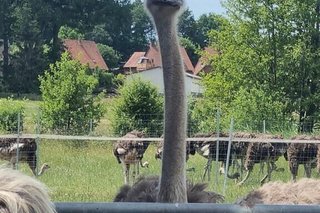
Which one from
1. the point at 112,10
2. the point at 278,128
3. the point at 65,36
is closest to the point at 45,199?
the point at 278,128

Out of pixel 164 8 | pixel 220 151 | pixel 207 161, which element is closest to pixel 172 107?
pixel 164 8

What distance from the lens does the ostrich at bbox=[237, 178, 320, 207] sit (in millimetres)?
3740

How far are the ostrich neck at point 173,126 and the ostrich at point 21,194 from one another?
170 centimetres

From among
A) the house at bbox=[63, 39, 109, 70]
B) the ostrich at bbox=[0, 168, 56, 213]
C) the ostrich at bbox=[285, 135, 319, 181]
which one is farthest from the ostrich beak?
the house at bbox=[63, 39, 109, 70]

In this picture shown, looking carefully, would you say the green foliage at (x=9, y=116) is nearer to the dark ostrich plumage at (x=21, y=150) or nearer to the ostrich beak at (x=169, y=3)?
the dark ostrich plumage at (x=21, y=150)

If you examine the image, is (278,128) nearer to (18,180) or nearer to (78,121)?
(78,121)

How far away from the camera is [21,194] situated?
1255 mm

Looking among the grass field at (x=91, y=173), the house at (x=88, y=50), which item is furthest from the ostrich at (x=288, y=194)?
the house at (x=88, y=50)

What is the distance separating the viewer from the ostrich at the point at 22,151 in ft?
42.4

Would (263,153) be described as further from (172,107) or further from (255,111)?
(172,107)

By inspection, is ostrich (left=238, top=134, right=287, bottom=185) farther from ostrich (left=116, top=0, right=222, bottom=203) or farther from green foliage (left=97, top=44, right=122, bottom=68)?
green foliage (left=97, top=44, right=122, bottom=68)

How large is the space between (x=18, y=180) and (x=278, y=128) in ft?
63.7

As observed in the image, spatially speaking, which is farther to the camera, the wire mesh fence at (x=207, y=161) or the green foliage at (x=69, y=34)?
the green foliage at (x=69, y=34)

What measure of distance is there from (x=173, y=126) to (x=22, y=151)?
33.7 ft
